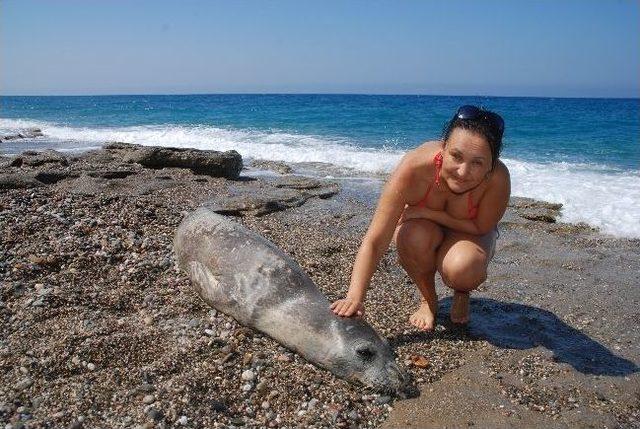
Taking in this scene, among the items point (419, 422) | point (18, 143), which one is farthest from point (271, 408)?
point (18, 143)

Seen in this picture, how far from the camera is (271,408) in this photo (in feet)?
9.21

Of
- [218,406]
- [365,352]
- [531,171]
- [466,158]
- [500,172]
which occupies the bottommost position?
[531,171]

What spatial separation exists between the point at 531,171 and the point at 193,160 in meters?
6.74

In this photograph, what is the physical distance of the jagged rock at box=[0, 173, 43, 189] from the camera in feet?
21.2

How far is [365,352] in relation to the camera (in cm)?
304

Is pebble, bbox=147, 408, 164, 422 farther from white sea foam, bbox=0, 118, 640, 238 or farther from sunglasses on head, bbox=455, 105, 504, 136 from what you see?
white sea foam, bbox=0, 118, 640, 238

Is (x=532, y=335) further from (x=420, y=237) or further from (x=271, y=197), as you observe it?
(x=271, y=197)

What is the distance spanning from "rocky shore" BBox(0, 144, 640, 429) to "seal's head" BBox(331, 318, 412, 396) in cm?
8

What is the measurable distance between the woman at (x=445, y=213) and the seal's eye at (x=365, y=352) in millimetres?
229

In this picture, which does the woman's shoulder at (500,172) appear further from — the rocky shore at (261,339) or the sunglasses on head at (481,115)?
the rocky shore at (261,339)

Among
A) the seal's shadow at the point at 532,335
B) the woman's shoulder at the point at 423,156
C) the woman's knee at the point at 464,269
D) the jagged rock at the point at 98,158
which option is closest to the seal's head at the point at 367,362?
the seal's shadow at the point at 532,335

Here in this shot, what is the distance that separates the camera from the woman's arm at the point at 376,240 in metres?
3.22

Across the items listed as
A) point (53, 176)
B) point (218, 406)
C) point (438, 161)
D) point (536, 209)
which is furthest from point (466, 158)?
point (53, 176)

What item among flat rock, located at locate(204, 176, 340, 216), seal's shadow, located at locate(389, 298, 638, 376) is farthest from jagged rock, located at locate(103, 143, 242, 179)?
seal's shadow, located at locate(389, 298, 638, 376)
